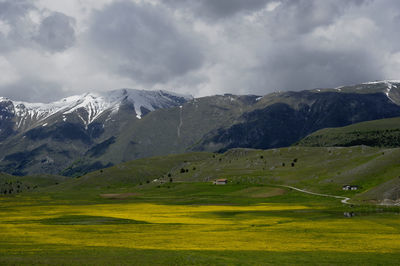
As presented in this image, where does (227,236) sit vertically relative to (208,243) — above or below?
below

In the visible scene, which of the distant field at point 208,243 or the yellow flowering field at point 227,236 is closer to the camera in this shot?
the distant field at point 208,243

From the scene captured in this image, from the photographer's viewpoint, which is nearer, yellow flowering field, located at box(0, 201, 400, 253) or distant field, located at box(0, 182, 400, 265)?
distant field, located at box(0, 182, 400, 265)

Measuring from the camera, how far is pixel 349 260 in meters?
42.8

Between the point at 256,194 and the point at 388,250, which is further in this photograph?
the point at 256,194

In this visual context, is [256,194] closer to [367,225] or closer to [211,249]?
[367,225]

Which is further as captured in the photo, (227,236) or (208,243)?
(227,236)

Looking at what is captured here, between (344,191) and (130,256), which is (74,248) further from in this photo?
(344,191)

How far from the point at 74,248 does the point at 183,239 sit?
15063mm

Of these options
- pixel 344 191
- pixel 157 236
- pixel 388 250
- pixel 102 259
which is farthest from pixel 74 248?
pixel 344 191

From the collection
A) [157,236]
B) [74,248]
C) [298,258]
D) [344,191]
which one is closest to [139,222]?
[157,236]

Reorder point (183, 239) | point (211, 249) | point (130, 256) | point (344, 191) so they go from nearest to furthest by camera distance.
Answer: point (130, 256) < point (211, 249) < point (183, 239) < point (344, 191)

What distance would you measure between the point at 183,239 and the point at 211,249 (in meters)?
9.79

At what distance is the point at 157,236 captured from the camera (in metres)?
63.1

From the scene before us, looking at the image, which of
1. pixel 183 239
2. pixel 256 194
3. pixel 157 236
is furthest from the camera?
pixel 256 194
